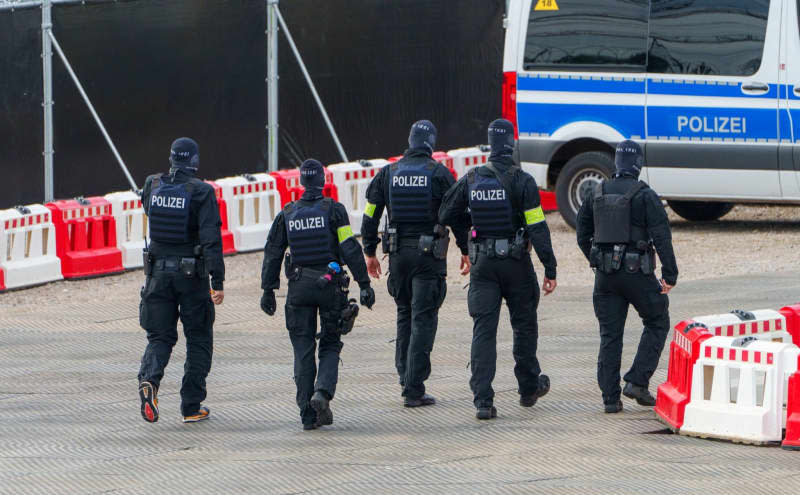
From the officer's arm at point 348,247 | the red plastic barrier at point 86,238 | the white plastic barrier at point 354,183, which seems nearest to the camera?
the officer's arm at point 348,247

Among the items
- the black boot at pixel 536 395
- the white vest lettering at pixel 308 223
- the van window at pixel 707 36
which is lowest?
the black boot at pixel 536 395

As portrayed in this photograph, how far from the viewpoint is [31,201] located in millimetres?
17484

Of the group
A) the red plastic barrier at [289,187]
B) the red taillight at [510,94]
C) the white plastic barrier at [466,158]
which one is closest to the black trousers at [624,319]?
Answer: the red taillight at [510,94]

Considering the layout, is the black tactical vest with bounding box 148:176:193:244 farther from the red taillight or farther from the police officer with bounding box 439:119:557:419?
the red taillight

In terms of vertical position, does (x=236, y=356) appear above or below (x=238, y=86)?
below

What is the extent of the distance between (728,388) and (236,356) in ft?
14.0

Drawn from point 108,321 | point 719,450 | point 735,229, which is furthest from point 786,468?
point 735,229

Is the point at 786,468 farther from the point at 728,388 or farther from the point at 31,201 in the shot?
the point at 31,201

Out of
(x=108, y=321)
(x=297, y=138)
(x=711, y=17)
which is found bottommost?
(x=108, y=321)

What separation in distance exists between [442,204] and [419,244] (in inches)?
11.3

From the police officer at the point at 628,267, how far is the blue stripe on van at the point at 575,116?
7.49 metres

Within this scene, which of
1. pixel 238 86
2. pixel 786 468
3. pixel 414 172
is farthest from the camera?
pixel 238 86

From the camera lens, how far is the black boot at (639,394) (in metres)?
9.37

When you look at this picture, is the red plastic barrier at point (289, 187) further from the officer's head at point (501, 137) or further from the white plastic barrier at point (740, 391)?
the white plastic barrier at point (740, 391)
